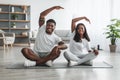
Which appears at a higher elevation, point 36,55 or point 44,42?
point 44,42

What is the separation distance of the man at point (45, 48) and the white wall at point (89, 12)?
5.07 m

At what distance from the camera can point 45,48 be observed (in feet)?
15.9

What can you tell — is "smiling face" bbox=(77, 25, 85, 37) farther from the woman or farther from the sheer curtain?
the sheer curtain

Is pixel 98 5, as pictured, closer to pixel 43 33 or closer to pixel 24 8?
pixel 24 8

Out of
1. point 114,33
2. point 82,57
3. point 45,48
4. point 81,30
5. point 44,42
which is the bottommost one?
point 82,57

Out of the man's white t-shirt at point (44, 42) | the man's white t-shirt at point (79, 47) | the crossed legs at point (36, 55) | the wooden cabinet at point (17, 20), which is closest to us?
the crossed legs at point (36, 55)

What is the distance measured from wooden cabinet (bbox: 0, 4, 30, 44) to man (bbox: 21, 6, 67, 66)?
6351 millimetres

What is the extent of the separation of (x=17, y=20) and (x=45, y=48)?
6.68 m

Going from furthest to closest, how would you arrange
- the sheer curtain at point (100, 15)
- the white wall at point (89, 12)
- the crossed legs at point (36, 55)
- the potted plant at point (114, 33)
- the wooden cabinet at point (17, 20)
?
the wooden cabinet at point (17, 20)
the white wall at point (89, 12)
the sheer curtain at point (100, 15)
the potted plant at point (114, 33)
the crossed legs at point (36, 55)

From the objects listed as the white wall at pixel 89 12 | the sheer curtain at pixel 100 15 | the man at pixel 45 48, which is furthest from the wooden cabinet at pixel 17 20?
the man at pixel 45 48

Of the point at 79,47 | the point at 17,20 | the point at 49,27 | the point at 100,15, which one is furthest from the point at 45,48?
the point at 17,20

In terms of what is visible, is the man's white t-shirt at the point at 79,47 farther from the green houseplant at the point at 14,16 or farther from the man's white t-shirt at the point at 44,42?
the green houseplant at the point at 14,16

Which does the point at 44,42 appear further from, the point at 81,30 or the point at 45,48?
the point at 81,30

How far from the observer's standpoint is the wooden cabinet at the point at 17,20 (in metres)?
11.1
